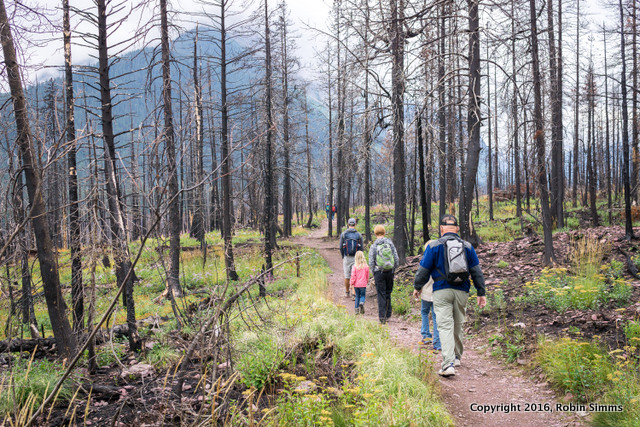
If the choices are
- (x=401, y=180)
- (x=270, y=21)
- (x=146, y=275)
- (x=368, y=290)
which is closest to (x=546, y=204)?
(x=401, y=180)

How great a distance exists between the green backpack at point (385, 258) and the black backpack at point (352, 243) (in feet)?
6.62

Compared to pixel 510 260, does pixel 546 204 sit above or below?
above

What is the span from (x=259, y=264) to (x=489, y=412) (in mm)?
14210

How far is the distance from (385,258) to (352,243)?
2249 mm

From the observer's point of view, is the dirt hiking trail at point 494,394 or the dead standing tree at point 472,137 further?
the dead standing tree at point 472,137

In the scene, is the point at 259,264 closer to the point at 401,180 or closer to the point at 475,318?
the point at 401,180

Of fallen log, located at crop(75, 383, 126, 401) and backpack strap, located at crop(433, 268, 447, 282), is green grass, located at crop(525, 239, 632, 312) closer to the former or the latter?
backpack strap, located at crop(433, 268, 447, 282)

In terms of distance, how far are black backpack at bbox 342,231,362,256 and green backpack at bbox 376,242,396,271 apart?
202 cm

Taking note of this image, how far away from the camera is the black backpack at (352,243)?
9.63 m

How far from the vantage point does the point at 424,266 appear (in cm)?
526

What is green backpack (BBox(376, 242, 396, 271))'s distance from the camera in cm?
748

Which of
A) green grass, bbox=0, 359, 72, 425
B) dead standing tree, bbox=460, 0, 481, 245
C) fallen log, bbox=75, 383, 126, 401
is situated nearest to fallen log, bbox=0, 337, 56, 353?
green grass, bbox=0, 359, 72, 425

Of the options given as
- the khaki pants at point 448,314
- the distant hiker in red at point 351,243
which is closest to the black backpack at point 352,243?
the distant hiker in red at point 351,243
